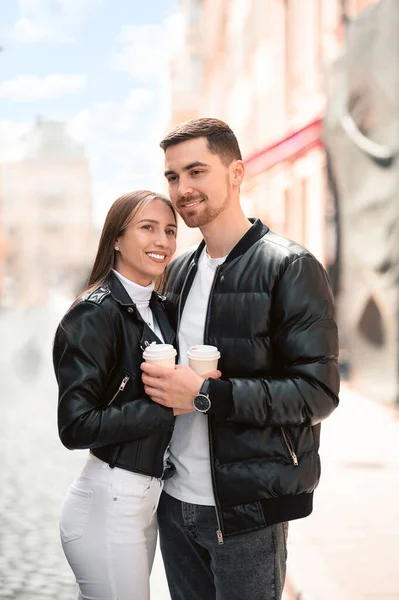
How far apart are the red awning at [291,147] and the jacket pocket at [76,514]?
1011cm

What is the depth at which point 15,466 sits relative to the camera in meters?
6.71

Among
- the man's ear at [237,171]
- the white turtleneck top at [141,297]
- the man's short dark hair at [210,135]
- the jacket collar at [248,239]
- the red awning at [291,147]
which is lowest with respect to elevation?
the white turtleneck top at [141,297]

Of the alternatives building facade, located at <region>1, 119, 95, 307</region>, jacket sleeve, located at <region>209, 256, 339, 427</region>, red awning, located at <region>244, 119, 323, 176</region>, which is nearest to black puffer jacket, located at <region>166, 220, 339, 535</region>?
jacket sleeve, located at <region>209, 256, 339, 427</region>

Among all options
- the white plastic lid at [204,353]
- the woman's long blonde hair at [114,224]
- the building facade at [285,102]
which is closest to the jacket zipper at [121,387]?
the white plastic lid at [204,353]

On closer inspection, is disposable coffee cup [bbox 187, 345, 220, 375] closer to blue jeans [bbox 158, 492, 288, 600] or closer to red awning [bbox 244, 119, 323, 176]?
blue jeans [bbox 158, 492, 288, 600]

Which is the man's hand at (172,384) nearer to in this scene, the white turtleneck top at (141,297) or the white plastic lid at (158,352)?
the white plastic lid at (158,352)

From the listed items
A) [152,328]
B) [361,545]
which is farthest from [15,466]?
[152,328]

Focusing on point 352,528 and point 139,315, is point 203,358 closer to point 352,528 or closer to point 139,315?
point 139,315

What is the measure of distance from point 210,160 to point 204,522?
1194 millimetres

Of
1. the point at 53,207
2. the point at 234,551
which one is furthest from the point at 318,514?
the point at 53,207

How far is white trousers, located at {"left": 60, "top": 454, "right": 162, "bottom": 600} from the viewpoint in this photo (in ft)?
7.34

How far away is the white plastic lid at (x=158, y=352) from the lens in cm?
214

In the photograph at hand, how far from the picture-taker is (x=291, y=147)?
12.4 m

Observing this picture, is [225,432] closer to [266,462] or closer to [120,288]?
[266,462]
